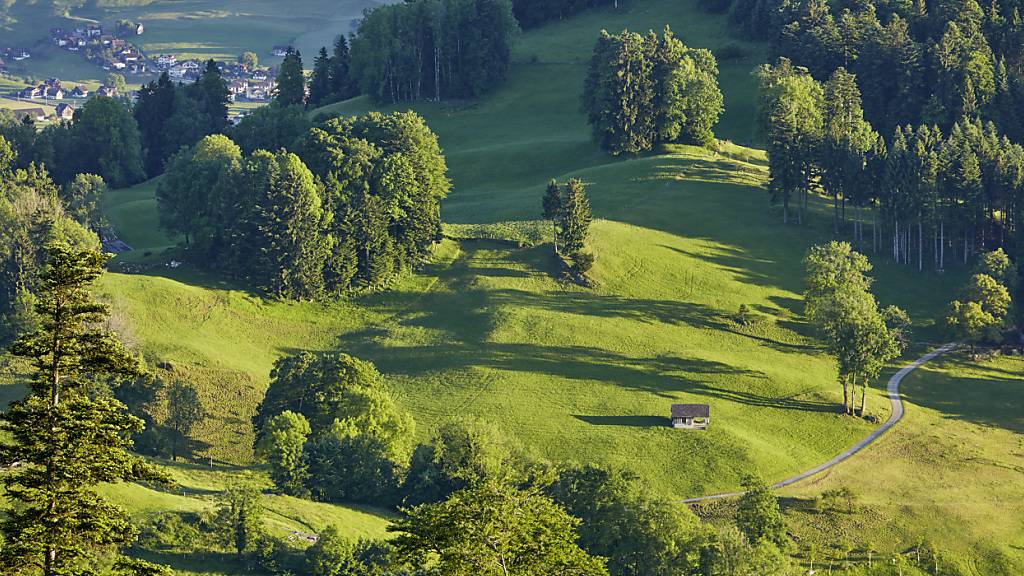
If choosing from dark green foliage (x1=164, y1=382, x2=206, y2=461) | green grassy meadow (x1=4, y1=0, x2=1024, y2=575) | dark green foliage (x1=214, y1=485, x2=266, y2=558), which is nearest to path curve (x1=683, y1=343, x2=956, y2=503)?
green grassy meadow (x1=4, y1=0, x2=1024, y2=575)

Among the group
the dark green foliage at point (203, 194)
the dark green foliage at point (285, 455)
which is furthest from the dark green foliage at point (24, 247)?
the dark green foliage at point (285, 455)

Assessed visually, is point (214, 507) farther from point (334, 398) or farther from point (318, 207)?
point (318, 207)

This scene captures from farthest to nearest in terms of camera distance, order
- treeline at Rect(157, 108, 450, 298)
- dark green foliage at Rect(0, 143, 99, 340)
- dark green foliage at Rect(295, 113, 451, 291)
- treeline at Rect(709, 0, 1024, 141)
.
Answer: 1. treeline at Rect(709, 0, 1024, 141)
2. dark green foliage at Rect(295, 113, 451, 291)
3. treeline at Rect(157, 108, 450, 298)
4. dark green foliage at Rect(0, 143, 99, 340)

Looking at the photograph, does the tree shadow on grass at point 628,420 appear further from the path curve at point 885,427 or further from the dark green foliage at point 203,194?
the dark green foliage at point 203,194

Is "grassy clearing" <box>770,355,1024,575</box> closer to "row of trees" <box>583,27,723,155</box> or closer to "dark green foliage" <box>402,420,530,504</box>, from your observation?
"dark green foliage" <box>402,420,530,504</box>

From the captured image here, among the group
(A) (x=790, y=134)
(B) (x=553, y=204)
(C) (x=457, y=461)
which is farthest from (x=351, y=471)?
(A) (x=790, y=134)

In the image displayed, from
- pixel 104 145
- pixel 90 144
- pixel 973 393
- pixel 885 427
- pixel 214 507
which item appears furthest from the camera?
pixel 104 145

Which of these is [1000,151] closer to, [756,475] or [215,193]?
[756,475]
